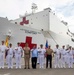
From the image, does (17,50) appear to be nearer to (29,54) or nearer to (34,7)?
(29,54)

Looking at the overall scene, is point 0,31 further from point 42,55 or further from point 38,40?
point 42,55

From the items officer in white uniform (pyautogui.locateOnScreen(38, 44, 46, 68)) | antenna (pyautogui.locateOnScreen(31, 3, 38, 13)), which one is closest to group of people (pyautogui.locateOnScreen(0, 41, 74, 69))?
officer in white uniform (pyautogui.locateOnScreen(38, 44, 46, 68))

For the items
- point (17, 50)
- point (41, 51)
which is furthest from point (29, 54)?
point (41, 51)

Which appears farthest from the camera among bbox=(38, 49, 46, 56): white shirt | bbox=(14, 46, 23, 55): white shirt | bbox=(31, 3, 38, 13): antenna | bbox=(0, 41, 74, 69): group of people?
bbox=(31, 3, 38, 13): antenna

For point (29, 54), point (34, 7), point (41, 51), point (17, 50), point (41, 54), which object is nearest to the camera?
point (29, 54)

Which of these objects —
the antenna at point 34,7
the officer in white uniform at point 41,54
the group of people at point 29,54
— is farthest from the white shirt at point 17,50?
the antenna at point 34,7

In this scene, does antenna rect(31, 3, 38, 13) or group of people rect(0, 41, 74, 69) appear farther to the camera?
antenna rect(31, 3, 38, 13)

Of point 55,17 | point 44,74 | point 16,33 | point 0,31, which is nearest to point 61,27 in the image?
point 55,17

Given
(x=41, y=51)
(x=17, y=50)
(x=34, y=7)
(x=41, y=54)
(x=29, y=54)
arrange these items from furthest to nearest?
(x=34, y=7) < (x=41, y=54) < (x=41, y=51) < (x=17, y=50) < (x=29, y=54)

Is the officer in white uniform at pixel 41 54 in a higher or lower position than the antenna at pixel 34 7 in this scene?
lower

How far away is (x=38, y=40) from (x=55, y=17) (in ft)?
20.4

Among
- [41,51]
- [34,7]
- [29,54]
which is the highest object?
[34,7]

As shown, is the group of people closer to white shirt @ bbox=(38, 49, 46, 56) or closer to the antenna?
white shirt @ bbox=(38, 49, 46, 56)

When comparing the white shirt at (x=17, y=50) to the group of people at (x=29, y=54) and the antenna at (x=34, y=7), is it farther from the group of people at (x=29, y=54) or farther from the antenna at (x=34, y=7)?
the antenna at (x=34, y=7)
